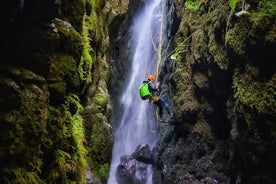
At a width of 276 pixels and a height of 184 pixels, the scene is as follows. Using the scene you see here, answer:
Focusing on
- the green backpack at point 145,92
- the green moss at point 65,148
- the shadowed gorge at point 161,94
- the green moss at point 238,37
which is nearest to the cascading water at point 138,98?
the shadowed gorge at point 161,94

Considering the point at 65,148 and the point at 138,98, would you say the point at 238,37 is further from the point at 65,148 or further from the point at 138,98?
the point at 138,98

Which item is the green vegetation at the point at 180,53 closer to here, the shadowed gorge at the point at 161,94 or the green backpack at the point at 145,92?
the shadowed gorge at the point at 161,94

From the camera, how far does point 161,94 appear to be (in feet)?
51.1

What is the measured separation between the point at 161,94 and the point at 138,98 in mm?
6980

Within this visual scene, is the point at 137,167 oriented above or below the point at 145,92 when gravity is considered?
above

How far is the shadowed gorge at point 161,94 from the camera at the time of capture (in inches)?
152

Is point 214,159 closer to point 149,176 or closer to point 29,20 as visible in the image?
point 149,176

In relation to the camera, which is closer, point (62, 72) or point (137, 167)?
point (62, 72)

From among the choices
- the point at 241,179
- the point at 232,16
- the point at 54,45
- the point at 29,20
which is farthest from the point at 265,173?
the point at 29,20

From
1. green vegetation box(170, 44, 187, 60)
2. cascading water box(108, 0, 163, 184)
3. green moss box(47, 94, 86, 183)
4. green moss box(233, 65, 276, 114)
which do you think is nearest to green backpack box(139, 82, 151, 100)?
green vegetation box(170, 44, 187, 60)

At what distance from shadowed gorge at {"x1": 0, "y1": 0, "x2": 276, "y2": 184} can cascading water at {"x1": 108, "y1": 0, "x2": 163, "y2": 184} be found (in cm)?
362

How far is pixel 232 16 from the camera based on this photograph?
838 centimetres

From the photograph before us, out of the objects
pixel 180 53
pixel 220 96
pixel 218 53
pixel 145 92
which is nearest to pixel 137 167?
pixel 180 53

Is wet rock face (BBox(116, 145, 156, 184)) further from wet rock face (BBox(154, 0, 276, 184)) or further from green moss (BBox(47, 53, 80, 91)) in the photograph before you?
green moss (BBox(47, 53, 80, 91))
